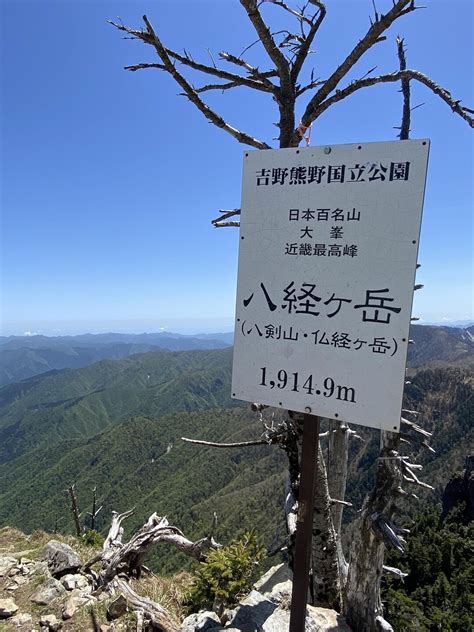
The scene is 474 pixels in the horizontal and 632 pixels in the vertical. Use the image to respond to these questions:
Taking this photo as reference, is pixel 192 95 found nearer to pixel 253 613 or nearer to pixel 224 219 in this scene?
pixel 224 219

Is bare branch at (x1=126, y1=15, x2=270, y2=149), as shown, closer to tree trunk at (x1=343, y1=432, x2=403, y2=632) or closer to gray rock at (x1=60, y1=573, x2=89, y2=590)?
tree trunk at (x1=343, y1=432, x2=403, y2=632)

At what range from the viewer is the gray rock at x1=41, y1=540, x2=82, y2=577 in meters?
6.43

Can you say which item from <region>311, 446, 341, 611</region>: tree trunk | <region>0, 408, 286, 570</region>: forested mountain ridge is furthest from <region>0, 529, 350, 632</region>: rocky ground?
<region>0, 408, 286, 570</region>: forested mountain ridge

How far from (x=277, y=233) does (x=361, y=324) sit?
900 mm

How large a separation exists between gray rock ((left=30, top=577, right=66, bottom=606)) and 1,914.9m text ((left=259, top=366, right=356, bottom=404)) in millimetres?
5011

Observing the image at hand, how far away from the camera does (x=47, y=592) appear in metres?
5.62

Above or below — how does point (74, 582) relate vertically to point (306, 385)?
below

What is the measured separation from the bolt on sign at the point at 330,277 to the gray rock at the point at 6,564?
587 cm

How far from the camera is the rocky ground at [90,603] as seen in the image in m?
4.55

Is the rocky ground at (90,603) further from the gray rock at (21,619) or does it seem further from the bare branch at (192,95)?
the bare branch at (192,95)

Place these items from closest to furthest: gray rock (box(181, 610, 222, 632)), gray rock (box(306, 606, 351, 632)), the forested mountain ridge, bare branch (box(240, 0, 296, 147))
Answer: bare branch (box(240, 0, 296, 147)), gray rock (box(306, 606, 351, 632)), gray rock (box(181, 610, 222, 632)), the forested mountain ridge

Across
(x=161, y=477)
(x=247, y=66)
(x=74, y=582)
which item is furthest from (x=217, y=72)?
(x=161, y=477)

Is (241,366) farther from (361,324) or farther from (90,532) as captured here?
(90,532)

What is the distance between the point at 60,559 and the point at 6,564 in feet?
2.82
